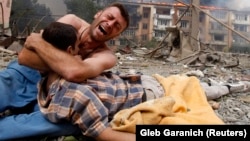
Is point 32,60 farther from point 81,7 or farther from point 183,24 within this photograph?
point 81,7

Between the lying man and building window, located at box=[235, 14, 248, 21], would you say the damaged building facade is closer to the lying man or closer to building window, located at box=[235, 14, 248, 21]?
building window, located at box=[235, 14, 248, 21]

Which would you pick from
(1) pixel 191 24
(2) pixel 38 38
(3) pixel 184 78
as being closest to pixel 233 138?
(3) pixel 184 78

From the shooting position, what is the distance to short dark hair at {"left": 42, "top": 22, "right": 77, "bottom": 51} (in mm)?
1847

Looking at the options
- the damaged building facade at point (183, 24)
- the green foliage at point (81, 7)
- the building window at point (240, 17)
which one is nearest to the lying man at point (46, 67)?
the damaged building facade at point (183, 24)

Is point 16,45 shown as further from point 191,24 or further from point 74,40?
point 74,40

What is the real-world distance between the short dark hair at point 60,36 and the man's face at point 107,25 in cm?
34

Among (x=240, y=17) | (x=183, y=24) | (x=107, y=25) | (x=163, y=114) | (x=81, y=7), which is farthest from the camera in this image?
(x=81, y=7)

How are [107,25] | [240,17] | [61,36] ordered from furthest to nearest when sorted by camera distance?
[240,17], [107,25], [61,36]

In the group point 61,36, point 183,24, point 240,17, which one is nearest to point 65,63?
point 61,36

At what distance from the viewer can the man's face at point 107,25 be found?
7.27 feet

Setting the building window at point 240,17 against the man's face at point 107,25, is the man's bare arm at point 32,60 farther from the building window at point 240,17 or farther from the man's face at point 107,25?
the building window at point 240,17

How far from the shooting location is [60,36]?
6.04 feet

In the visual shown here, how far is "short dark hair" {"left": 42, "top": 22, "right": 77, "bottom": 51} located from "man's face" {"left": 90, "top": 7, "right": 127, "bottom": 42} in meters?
0.34

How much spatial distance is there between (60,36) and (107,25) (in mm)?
443
